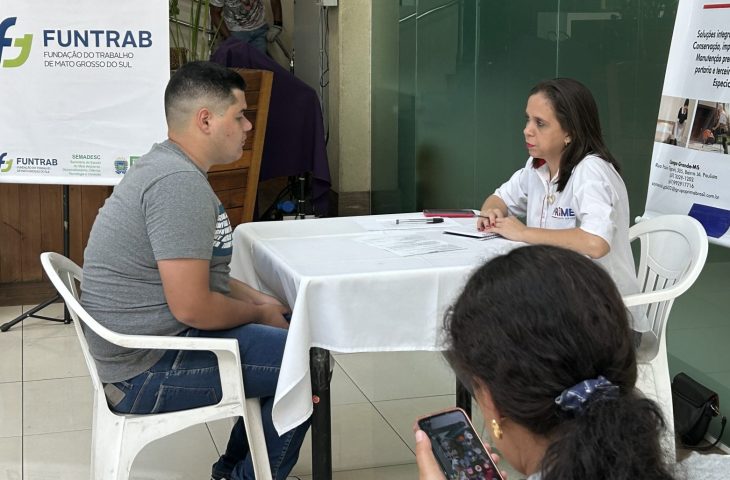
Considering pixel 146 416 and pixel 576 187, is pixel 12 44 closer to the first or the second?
pixel 146 416

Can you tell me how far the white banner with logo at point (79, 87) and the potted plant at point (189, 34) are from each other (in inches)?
64.6

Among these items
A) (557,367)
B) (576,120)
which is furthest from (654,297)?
(557,367)

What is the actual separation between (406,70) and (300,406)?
393 cm

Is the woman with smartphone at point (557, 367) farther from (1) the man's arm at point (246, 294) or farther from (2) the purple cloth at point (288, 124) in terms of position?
(2) the purple cloth at point (288, 124)

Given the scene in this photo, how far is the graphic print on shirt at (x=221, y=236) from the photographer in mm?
2521

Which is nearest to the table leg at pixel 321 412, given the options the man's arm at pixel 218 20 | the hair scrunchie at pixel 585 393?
the hair scrunchie at pixel 585 393

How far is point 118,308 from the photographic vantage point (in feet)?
7.97

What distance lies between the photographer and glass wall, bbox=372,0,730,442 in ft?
11.1

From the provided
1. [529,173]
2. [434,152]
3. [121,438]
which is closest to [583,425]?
[121,438]

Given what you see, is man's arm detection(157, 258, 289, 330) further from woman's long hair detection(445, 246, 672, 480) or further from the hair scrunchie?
the hair scrunchie

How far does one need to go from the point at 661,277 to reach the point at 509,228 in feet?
1.63

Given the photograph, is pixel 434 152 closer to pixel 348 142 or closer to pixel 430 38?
pixel 430 38

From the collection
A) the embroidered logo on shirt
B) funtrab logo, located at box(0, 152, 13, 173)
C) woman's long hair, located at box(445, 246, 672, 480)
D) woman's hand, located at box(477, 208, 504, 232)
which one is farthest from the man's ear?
funtrab logo, located at box(0, 152, 13, 173)

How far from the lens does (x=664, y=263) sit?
2.92 metres
